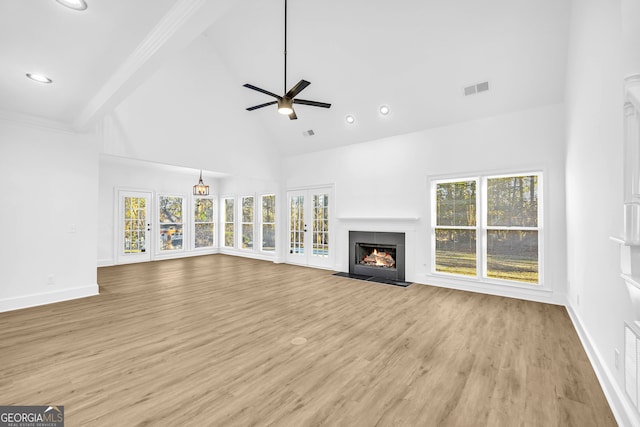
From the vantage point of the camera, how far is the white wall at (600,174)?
184 cm

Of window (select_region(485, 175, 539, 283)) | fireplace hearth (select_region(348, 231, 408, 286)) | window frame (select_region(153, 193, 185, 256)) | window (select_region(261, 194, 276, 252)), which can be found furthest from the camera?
window frame (select_region(153, 193, 185, 256))

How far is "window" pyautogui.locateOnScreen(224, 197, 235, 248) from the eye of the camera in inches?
385

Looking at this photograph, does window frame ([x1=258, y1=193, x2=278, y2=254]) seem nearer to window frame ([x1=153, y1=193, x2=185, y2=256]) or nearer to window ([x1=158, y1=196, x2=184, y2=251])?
window frame ([x1=153, y1=193, x2=185, y2=256])

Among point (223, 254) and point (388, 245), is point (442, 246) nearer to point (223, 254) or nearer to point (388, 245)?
point (388, 245)

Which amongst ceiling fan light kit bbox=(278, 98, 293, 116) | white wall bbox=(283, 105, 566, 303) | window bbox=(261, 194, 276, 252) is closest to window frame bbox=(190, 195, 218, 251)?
window bbox=(261, 194, 276, 252)

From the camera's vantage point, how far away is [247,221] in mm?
9328

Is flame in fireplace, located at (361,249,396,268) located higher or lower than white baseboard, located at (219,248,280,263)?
higher

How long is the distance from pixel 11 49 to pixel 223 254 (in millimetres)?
8075

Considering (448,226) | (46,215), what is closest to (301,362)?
(448,226)

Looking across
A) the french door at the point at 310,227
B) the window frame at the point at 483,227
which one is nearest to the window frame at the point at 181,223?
the french door at the point at 310,227

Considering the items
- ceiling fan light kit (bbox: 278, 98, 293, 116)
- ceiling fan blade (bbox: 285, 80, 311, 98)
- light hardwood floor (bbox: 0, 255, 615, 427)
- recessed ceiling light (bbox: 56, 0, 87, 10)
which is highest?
ceiling fan blade (bbox: 285, 80, 311, 98)

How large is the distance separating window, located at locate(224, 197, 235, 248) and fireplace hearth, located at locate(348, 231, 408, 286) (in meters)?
4.98

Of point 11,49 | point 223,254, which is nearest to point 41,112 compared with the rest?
point 11,49

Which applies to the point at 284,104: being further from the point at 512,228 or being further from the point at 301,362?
the point at 512,228
